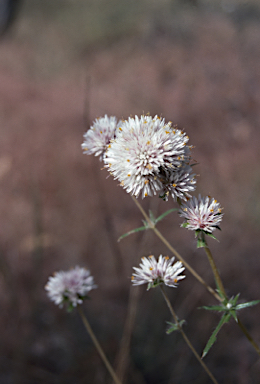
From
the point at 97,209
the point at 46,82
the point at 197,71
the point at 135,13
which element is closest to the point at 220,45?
the point at 197,71

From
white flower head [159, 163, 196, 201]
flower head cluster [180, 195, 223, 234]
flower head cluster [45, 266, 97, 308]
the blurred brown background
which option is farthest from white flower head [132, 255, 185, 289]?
the blurred brown background

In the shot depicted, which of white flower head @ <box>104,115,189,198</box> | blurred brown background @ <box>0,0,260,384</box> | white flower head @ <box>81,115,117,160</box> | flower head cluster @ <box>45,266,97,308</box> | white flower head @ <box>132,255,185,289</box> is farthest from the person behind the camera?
blurred brown background @ <box>0,0,260,384</box>

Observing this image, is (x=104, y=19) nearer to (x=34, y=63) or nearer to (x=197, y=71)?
(x=34, y=63)

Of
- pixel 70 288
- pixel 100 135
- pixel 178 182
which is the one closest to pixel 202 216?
pixel 178 182

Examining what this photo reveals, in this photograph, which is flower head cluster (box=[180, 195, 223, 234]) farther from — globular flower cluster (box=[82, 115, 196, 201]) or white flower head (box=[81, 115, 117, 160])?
white flower head (box=[81, 115, 117, 160])

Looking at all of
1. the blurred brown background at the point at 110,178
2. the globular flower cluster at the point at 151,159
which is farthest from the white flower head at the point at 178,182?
the blurred brown background at the point at 110,178

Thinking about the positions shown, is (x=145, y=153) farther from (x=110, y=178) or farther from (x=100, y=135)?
(x=110, y=178)
